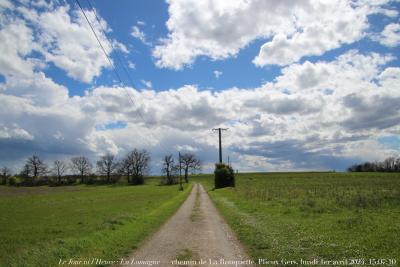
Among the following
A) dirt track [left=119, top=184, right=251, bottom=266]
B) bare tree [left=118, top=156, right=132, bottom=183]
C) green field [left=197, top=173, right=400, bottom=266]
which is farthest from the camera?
bare tree [left=118, top=156, right=132, bottom=183]

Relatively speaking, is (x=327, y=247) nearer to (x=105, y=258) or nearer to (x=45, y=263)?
(x=105, y=258)

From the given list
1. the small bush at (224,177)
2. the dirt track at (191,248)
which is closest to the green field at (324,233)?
the dirt track at (191,248)

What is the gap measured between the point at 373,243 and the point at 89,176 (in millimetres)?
153345

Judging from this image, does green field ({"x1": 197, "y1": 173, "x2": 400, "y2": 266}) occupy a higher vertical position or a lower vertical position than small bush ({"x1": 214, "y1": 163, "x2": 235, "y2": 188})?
lower

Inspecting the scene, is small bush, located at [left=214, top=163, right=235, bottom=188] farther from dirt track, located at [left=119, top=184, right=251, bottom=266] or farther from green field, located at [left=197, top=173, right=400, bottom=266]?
dirt track, located at [left=119, top=184, right=251, bottom=266]

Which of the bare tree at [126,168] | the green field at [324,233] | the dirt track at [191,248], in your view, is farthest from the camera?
the bare tree at [126,168]

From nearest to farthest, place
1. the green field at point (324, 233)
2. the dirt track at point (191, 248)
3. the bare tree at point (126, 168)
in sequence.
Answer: the dirt track at point (191, 248) < the green field at point (324, 233) < the bare tree at point (126, 168)

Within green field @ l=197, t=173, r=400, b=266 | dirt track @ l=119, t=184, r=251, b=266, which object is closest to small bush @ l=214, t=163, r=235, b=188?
green field @ l=197, t=173, r=400, b=266

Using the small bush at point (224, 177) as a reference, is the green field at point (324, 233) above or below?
below

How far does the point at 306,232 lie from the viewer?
15.9 meters

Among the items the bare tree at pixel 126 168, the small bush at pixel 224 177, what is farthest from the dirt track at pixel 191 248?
the bare tree at pixel 126 168

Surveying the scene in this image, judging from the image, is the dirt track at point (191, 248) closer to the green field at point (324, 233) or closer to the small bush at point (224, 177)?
the green field at point (324, 233)

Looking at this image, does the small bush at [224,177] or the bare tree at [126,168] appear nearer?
the small bush at [224,177]

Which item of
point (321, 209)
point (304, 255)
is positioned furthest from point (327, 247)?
point (321, 209)
